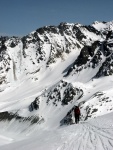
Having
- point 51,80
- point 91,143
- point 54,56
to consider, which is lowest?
point 91,143

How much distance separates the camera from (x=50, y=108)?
308 feet

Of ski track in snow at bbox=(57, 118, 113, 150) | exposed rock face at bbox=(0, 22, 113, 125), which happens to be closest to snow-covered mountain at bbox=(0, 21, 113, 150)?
exposed rock face at bbox=(0, 22, 113, 125)

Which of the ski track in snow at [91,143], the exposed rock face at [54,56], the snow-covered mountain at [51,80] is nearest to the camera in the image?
the ski track in snow at [91,143]

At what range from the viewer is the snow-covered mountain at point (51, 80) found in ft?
277

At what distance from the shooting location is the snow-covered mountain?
84.3m

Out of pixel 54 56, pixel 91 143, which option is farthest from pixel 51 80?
pixel 91 143

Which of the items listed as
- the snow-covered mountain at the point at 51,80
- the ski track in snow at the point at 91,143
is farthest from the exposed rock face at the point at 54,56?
the ski track in snow at the point at 91,143

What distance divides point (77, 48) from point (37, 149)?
17205 cm

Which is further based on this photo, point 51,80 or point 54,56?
point 54,56

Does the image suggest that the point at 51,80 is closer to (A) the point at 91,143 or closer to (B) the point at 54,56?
(B) the point at 54,56

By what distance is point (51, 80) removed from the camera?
152250 mm

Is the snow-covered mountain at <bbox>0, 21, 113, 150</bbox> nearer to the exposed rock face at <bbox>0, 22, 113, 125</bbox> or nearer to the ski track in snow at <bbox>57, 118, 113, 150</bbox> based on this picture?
the exposed rock face at <bbox>0, 22, 113, 125</bbox>

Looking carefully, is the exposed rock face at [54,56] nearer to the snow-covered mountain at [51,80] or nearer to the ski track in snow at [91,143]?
the snow-covered mountain at [51,80]

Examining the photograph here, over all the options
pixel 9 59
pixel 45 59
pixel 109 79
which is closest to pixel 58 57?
pixel 45 59
